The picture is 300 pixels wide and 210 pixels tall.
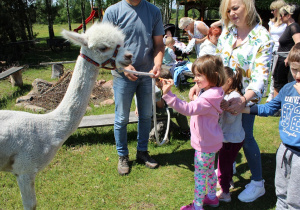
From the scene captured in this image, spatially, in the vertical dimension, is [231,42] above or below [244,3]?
below

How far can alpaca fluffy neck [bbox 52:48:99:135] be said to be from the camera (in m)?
1.77

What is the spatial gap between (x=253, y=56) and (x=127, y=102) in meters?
1.37

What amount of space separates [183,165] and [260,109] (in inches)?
60.4

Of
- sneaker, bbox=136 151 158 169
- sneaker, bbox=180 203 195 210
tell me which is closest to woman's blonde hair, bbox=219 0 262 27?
sneaker, bbox=180 203 195 210

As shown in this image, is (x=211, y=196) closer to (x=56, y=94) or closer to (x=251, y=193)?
(x=251, y=193)

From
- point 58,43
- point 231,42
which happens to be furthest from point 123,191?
point 58,43

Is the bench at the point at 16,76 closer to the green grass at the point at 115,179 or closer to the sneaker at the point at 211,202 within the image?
the green grass at the point at 115,179

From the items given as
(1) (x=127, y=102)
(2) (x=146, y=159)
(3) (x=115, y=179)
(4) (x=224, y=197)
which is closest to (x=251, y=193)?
(4) (x=224, y=197)

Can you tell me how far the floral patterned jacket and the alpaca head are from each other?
0.95m

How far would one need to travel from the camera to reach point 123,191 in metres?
2.71

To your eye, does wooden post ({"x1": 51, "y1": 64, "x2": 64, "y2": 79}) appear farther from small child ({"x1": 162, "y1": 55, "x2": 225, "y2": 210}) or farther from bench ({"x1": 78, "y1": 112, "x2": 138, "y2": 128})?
small child ({"x1": 162, "y1": 55, "x2": 225, "y2": 210})

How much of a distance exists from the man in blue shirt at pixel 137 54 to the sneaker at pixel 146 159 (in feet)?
0.72

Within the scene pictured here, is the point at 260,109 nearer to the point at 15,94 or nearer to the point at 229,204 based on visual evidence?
the point at 229,204

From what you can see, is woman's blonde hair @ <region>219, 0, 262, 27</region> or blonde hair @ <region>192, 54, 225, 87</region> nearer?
blonde hair @ <region>192, 54, 225, 87</region>
